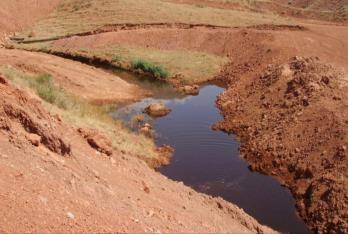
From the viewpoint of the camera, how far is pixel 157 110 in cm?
2806

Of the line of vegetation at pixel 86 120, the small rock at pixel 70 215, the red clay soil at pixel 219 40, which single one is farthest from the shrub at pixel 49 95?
the red clay soil at pixel 219 40

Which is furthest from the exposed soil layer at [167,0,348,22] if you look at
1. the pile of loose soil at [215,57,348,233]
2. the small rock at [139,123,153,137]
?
the small rock at [139,123,153,137]

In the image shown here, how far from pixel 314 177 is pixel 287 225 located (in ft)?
9.13

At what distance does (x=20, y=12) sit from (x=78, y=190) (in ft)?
140

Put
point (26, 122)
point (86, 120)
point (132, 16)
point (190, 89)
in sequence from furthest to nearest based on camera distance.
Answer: point (132, 16) < point (190, 89) < point (86, 120) < point (26, 122)

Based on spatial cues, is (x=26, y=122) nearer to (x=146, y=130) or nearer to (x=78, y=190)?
(x=78, y=190)

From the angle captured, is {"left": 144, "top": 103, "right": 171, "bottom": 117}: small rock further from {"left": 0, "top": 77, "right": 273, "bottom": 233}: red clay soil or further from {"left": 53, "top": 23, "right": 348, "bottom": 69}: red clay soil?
{"left": 53, "top": 23, "right": 348, "bottom": 69}: red clay soil

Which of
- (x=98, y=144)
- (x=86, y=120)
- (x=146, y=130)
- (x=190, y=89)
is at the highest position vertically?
(x=98, y=144)

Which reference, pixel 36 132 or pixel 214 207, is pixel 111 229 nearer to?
pixel 36 132

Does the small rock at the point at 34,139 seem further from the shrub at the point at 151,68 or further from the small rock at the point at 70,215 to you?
the shrub at the point at 151,68

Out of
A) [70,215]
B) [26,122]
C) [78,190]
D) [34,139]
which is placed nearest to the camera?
[70,215]

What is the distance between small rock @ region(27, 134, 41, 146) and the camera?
39.2 feet

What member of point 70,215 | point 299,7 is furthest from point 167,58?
point 70,215

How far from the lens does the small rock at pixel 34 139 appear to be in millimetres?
11938
